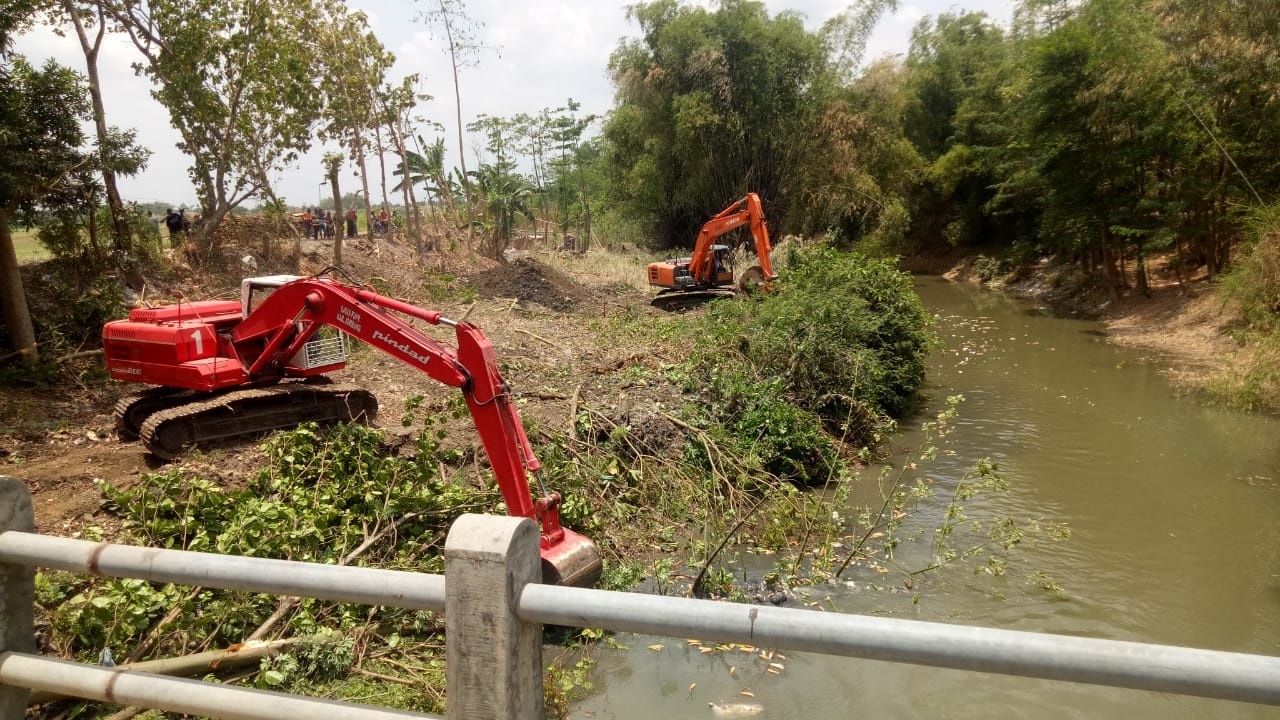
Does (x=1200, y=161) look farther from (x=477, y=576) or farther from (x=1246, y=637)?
(x=477, y=576)

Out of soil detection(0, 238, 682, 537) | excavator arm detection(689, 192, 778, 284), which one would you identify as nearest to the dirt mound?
soil detection(0, 238, 682, 537)

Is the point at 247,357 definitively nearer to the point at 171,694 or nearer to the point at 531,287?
the point at 171,694

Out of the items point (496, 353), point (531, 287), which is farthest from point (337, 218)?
point (496, 353)

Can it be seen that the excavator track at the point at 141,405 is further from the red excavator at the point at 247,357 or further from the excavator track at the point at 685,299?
the excavator track at the point at 685,299

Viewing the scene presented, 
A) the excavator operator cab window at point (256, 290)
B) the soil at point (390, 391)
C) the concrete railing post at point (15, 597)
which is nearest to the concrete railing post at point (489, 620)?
the concrete railing post at point (15, 597)

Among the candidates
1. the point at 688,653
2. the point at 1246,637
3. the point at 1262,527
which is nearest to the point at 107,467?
the point at 688,653

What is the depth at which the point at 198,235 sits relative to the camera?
54.3 ft

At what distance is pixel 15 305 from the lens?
10.7 meters

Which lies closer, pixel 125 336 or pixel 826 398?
pixel 125 336

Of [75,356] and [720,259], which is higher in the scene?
[720,259]

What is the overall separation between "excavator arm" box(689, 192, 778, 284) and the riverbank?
8.04m

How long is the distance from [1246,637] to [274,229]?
64.1 ft

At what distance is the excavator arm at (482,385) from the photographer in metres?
5.58

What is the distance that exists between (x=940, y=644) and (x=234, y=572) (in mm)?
1827
